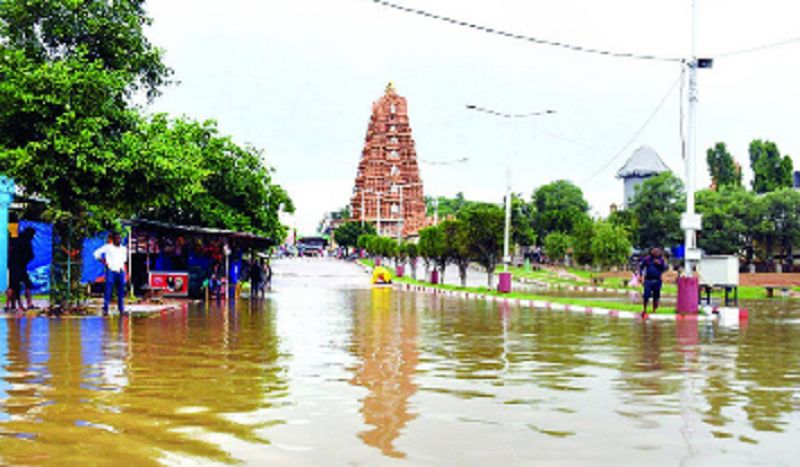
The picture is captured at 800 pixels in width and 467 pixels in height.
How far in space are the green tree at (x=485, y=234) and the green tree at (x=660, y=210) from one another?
148ft

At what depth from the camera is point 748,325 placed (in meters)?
18.2

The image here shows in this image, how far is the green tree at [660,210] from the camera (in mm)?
81938

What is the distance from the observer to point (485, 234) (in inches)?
1567

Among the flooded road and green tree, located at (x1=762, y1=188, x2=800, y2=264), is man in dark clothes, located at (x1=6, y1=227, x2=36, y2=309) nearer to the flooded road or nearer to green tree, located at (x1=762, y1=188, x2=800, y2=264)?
the flooded road

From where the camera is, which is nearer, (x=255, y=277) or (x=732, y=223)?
(x=255, y=277)

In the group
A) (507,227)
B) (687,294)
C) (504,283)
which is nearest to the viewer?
(687,294)

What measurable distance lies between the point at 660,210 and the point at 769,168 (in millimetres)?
10724

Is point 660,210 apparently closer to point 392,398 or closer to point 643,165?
point 643,165

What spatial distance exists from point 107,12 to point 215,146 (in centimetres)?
1837

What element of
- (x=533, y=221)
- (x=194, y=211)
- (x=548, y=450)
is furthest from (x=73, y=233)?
(x=533, y=221)

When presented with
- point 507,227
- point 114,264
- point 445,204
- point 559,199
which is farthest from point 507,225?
point 445,204

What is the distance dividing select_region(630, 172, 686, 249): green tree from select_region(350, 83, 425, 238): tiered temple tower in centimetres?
5937

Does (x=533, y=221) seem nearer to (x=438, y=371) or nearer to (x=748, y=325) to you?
(x=748, y=325)

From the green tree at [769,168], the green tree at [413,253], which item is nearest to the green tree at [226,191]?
the green tree at [413,253]
